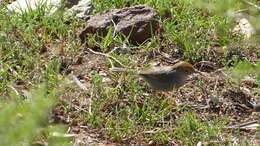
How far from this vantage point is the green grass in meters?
3.60

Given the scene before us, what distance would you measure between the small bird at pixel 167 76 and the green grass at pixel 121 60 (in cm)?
8

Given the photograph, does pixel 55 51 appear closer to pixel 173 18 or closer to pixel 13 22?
pixel 13 22

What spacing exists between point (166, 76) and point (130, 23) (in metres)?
0.73

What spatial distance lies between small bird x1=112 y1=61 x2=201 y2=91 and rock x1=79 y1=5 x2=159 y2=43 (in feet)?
1.88

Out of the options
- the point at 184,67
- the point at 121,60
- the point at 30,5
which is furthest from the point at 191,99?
the point at 30,5

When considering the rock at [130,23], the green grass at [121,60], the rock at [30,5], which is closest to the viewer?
the green grass at [121,60]

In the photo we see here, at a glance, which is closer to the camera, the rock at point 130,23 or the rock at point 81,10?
the rock at point 130,23

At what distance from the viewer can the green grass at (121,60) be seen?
360 centimetres

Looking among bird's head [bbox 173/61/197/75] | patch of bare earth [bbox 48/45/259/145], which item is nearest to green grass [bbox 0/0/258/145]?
patch of bare earth [bbox 48/45/259/145]

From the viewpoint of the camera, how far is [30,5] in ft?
15.8

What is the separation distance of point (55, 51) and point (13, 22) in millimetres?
443

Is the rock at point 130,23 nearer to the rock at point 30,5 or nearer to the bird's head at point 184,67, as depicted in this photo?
the rock at point 30,5

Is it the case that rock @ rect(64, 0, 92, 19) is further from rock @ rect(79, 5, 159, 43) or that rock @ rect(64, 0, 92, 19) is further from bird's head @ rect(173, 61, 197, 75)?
bird's head @ rect(173, 61, 197, 75)

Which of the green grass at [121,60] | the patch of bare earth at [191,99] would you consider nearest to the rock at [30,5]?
the green grass at [121,60]
